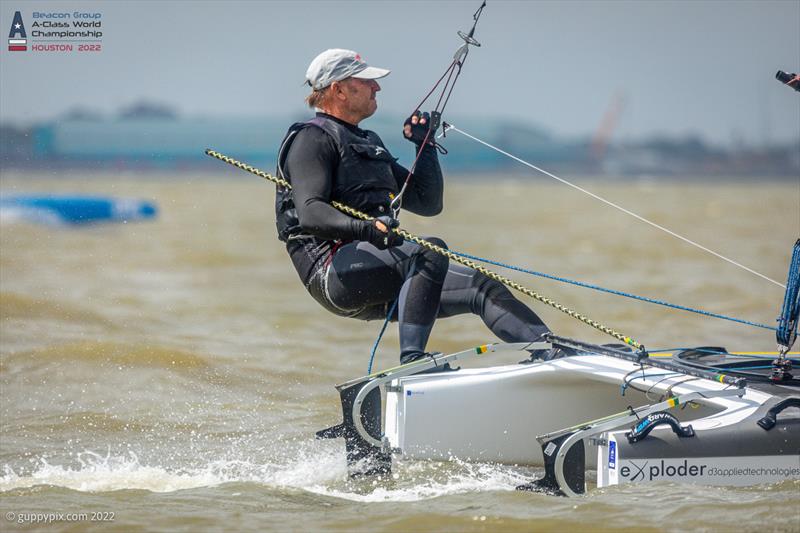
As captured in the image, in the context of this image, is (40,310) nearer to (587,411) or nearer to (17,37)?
(17,37)

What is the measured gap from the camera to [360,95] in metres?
3.80

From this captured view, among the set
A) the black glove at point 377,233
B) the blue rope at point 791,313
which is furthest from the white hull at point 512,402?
the black glove at point 377,233

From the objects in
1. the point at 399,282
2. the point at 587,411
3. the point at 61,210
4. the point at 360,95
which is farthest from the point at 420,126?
the point at 61,210

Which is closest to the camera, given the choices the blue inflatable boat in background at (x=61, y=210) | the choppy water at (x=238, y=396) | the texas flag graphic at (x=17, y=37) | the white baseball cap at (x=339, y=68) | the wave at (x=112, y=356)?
the choppy water at (x=238, y=396)

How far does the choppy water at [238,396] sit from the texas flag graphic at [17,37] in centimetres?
171

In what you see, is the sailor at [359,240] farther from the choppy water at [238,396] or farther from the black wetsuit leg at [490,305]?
the choppy water at [238,396]

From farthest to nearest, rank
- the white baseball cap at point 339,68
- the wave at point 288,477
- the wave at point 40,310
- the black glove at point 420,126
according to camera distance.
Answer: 1. the wave at point 40,310
2. the black glove at point 420,126
3. the white baseball cap at point 339,68
4. the wave at point 288,477

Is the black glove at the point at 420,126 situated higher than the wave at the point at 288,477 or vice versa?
the black glove at the point at 420,126

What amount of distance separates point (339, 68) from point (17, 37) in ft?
12.1

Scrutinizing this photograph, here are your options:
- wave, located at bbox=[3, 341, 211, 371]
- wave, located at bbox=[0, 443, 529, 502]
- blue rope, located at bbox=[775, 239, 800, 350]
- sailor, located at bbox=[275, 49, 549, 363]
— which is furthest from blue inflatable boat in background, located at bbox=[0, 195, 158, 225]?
blue rope, located at bbox=[775, 239, 800, 350]

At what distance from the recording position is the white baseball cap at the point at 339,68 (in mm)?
3742

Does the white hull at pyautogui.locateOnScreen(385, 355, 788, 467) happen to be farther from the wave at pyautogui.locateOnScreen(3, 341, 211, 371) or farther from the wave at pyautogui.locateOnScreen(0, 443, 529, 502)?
the wave at pyautogui.locateOnScreen(3, 341, 211, 371)

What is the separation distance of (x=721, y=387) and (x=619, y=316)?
5188mm

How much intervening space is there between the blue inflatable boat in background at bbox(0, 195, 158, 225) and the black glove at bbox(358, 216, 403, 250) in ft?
44.9
